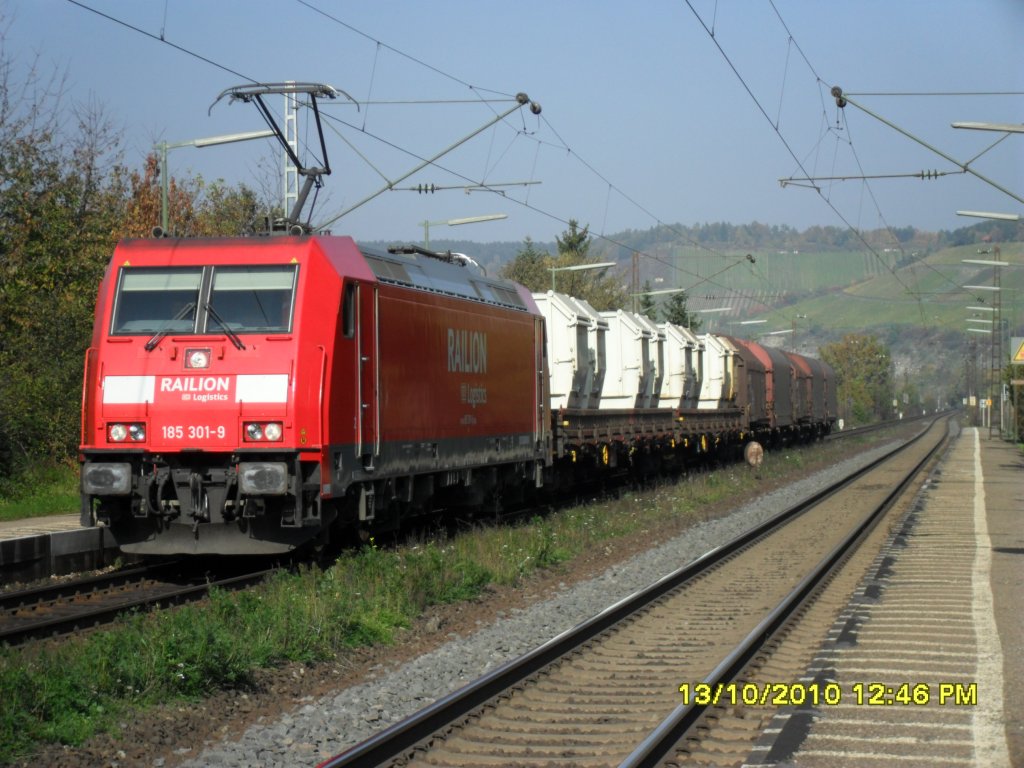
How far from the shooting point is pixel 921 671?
896cm

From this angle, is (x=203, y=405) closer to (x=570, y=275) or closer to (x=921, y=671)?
(x=921, y=671)

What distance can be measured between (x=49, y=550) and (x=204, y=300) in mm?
3392

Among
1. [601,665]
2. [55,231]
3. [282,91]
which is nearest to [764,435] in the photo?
[55,231]

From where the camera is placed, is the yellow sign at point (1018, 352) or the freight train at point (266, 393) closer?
the freight train at point (266, 393)

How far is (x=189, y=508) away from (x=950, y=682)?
24.5 ft

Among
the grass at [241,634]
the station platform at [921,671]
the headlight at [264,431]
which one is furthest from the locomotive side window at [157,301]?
the station platform at [921,671]

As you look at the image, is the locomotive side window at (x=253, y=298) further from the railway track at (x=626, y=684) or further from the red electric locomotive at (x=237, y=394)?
the railway track at (x=626, y=684)

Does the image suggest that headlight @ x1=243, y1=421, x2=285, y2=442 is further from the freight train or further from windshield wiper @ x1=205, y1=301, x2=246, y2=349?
windshield wiper @ x1=205, y1=301, x2=246, y2=349

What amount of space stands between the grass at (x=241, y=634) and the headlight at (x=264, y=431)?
54.5 inches

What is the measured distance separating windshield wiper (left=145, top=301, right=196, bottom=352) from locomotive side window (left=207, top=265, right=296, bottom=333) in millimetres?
252

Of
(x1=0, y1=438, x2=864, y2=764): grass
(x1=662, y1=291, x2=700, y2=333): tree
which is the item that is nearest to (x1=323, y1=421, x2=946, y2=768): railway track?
(x1=0, y1=438, x2=864, y2=764): grass

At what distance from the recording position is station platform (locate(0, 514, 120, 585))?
13.3 meters

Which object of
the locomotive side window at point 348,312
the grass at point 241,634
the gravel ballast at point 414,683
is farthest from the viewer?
the locomotive side window at point 348,312

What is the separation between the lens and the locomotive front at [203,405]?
494 inches
